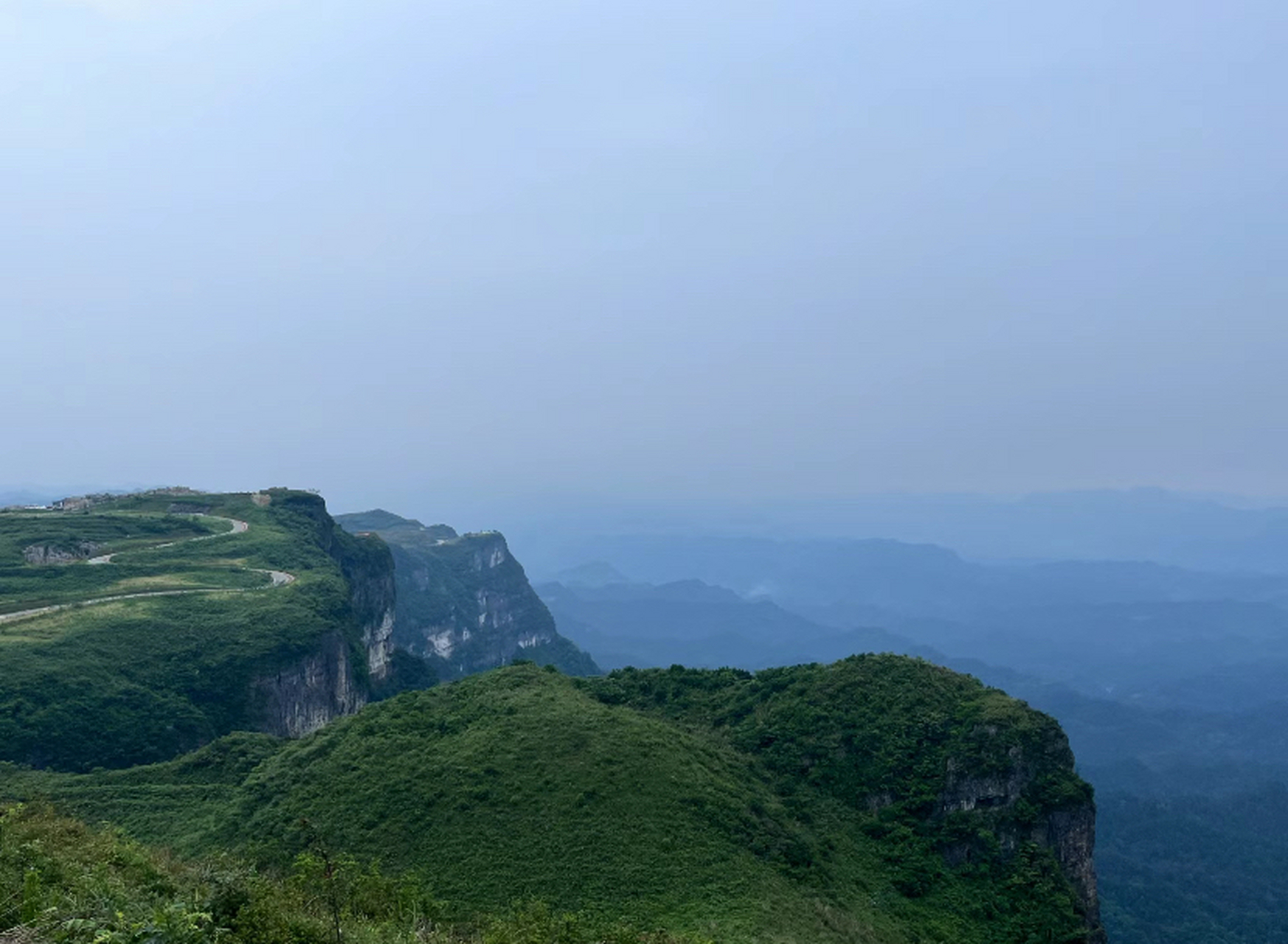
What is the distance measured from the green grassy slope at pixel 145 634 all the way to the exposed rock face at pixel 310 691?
58.3 inches

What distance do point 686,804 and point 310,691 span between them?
209ft

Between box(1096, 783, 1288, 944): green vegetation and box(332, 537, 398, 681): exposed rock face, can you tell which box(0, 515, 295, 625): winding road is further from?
box(1096, 783, 1288, 944): green vegetation

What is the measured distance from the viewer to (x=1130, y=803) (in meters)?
198

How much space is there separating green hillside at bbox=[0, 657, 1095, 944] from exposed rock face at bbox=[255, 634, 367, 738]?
26.1 metres

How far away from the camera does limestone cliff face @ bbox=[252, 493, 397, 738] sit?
90375 mm

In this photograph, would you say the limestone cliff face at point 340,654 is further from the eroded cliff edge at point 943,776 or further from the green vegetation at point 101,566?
the eroded cliff edge at point 943,776

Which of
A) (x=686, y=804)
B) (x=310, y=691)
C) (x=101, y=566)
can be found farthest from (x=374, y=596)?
(x=686, y=804)

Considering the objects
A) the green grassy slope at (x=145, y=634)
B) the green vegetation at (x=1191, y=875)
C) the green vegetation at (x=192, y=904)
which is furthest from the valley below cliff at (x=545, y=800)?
the green vegetation at (x=1191, y=875)

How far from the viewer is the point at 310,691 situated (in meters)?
95.2

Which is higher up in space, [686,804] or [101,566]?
[101,566]

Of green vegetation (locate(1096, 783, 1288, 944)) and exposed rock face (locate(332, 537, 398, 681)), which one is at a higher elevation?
exposed rock face (locate(332, 537, 398, 681))

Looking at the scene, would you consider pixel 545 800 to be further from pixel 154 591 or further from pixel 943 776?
pixel 154 591

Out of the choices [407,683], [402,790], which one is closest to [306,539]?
[407,683]

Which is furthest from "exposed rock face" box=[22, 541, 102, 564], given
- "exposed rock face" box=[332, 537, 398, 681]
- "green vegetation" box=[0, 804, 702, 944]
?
"green vegetation" box=[0, 804, 702, 944]
